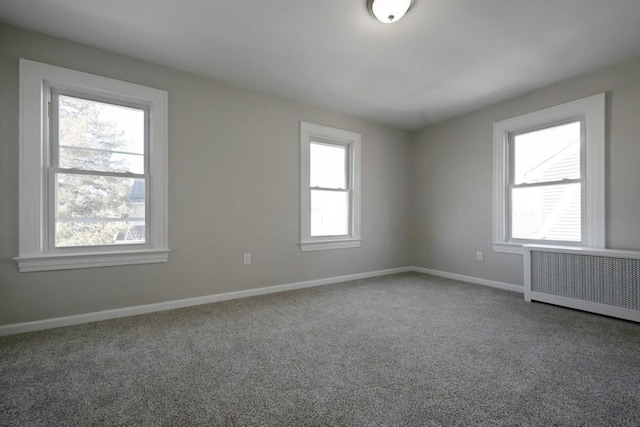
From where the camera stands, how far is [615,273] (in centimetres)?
260

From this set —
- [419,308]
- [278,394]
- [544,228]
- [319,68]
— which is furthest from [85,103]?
[544,228]

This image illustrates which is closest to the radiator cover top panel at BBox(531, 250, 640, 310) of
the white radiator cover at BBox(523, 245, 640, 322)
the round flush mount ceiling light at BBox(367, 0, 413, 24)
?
the white radiator cover at BBox(523, 245, 640, 322)

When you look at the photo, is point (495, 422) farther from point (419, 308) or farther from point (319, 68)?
point (319, 68)

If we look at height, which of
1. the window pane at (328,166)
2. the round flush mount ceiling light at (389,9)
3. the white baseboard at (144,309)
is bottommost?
the white baseboard at (144,309)

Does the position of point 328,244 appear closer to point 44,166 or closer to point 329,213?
point 329,213

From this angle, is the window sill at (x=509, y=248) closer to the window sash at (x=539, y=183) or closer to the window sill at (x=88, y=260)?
the window sash at (x=539, y=183)

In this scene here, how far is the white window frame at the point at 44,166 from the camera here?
89.9 inches

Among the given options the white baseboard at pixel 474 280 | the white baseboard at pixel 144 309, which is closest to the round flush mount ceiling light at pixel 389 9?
the white baseboard at pixel 144 309

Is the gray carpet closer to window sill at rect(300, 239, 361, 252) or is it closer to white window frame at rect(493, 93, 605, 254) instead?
white window frame at rect(493, 93, 605, 254)

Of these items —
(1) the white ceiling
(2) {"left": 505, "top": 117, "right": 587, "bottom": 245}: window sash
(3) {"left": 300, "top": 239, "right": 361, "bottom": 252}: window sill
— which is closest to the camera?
(1) the white ceiling

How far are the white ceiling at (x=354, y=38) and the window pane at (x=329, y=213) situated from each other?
142 cm

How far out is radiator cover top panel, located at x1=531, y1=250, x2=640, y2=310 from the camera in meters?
2.53

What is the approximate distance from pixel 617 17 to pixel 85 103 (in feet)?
14.5

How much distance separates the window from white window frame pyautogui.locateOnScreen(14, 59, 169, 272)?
1.77m
